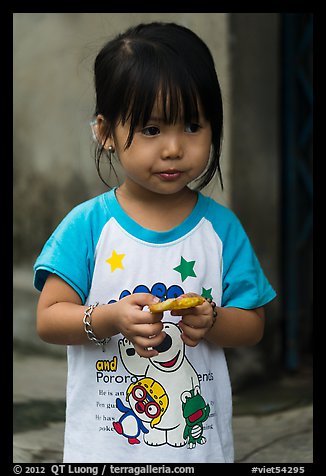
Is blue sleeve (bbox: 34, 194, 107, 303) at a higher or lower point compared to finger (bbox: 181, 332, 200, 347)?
higher

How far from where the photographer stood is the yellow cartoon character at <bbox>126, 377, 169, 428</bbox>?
7.18 ft

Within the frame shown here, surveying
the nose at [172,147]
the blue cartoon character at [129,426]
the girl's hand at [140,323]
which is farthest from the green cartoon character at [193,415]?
the nose at [172,147]

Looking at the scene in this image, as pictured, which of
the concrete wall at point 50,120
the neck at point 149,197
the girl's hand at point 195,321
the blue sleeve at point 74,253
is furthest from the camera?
the concrete wall at point 50,120

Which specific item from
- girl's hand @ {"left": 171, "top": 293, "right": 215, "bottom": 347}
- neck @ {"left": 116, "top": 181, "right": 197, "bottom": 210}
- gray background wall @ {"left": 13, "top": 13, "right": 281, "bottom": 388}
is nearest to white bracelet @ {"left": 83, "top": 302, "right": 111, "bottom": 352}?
girl's hand @ {"left": 171, "top": 293, "right": 215, "bottom": 347}

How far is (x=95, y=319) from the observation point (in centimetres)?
211

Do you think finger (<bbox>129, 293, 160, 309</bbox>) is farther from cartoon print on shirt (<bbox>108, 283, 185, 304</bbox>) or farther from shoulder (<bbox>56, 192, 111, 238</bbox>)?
shoulder (<bbox>56, 192, 111, 238</bbox>)

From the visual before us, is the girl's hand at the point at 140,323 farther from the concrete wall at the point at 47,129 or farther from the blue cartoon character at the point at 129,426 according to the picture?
the concrete wall at the point at 47,129

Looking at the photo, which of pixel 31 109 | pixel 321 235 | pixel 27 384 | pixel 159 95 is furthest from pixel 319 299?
pixel 159 95

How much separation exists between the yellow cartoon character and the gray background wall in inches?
75.9

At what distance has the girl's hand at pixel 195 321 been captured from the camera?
6.77 ft

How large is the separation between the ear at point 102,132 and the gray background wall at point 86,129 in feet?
5.73

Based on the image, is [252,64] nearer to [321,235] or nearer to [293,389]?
[321,235]

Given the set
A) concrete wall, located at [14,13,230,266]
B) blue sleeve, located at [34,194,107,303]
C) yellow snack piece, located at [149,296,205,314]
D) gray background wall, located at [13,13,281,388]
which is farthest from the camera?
concrete wall, located at [14,13,230,266]

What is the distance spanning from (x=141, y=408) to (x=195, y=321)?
315 millimetres
